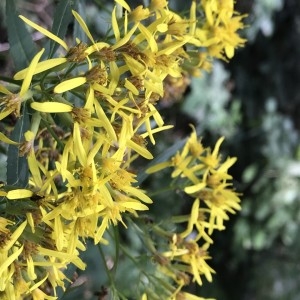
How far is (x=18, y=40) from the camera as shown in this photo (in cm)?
93

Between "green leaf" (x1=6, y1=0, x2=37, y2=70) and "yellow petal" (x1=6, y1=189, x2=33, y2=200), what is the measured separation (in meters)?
0.19

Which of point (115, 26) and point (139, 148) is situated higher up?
point (115, 26)

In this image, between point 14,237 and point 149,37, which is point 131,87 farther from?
point 14,237

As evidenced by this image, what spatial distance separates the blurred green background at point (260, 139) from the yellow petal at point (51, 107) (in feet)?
5.10

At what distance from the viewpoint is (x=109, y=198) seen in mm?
815

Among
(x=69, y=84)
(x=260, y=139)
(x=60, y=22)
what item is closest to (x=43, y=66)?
(x=69, y=84)

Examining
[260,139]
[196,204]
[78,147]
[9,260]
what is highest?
[78,147]

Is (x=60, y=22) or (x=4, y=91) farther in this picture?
(x=60, y=22)

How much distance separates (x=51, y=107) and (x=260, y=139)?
1819mm

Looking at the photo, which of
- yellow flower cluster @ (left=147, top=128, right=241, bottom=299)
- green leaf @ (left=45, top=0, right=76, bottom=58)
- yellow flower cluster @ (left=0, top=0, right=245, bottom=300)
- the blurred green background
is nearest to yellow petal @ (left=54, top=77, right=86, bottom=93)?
yellow flower cluster @ (left=0, top=0, right=245, bottom=300)

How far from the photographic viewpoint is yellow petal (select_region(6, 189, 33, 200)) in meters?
0.79

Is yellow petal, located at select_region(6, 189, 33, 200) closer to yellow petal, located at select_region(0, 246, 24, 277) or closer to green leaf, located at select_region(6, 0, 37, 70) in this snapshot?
yellow petal, located at select_region(0, 246, 24, 277)

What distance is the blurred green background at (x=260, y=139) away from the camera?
241 cm

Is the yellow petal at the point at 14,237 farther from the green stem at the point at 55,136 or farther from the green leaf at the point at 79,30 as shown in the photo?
the green leaf at the point at 79,30
